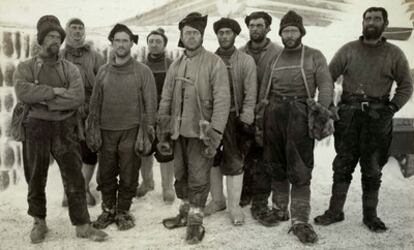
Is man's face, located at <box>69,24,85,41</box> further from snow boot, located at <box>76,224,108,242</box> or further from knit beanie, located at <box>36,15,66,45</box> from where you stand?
snow boot, located at <box>76,224,108,242</box>

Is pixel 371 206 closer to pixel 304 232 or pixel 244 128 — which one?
pixel 304 232

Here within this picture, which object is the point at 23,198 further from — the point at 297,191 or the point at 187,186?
the point at 297,191

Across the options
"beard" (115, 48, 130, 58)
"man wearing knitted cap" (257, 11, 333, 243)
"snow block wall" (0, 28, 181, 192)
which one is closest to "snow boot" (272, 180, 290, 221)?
"man wearing knitted cap" (257, 11, 333, 243)

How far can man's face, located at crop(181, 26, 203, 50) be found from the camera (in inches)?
138

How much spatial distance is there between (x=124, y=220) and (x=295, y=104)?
1963 millimetres

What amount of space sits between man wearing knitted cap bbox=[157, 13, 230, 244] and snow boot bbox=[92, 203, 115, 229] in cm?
80

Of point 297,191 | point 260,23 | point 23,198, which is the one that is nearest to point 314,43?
point 260,23

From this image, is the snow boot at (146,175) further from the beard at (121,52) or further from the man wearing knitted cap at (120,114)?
the beard at (121,52)

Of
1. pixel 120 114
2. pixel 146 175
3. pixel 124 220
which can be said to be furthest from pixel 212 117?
pixel 146 175

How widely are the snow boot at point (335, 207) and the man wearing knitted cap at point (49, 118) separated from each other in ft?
7.00

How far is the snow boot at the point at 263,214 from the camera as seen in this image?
3.94 m

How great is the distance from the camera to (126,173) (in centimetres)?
382

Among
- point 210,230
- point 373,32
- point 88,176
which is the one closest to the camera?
point 373,32

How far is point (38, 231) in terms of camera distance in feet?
11.6
